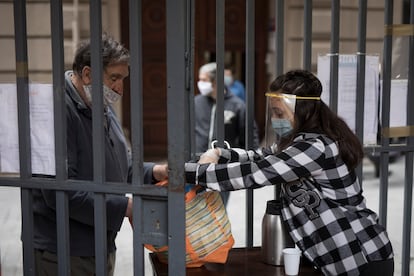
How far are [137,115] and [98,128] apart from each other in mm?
150

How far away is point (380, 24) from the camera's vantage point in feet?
29.0

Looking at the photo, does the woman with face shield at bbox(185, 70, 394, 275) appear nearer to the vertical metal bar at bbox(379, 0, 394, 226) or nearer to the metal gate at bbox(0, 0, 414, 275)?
the metal gate at bbox(0, 0, 414, 275)

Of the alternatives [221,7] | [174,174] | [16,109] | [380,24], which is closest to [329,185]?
[174,174]

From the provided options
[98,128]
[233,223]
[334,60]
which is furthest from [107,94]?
[233,223]

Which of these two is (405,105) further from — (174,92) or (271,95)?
(174,92)

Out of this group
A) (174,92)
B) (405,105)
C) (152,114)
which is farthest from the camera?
(152,114)

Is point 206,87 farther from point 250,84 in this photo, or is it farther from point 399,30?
point 250,84

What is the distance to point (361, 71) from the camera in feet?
9.24

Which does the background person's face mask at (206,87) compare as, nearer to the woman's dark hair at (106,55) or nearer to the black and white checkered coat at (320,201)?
the woman's dark hair at (106,55)

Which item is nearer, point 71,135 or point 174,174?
point 174,174

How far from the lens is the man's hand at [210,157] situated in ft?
7.64

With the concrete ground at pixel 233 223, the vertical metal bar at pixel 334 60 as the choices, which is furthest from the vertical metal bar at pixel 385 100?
the concrete ground at pixel 233 223

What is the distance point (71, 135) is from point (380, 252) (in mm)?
1267

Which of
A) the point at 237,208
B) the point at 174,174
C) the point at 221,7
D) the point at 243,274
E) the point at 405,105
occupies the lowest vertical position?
the point at 237,208
